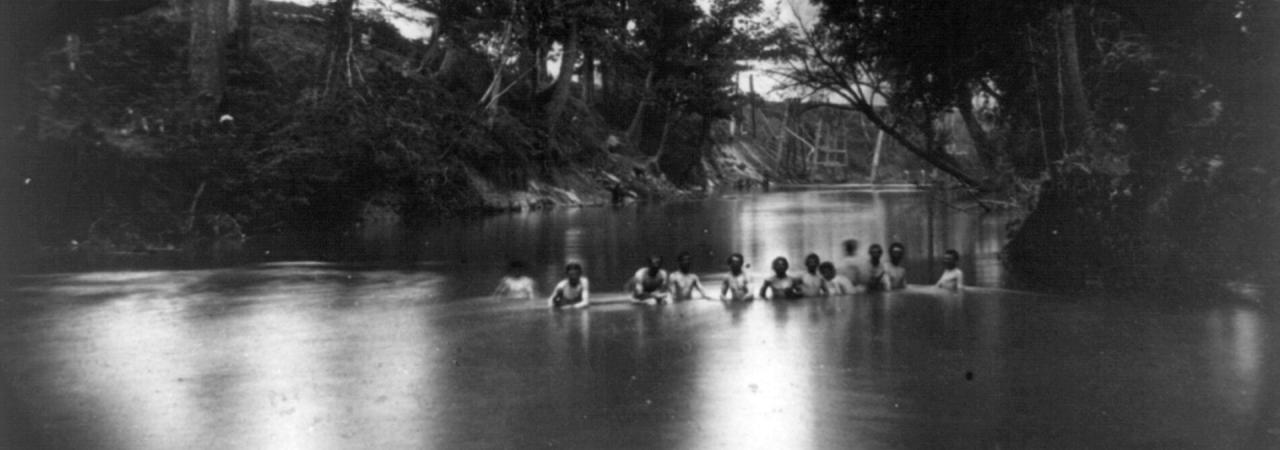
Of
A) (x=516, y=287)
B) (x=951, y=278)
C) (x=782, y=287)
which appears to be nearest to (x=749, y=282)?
(x=782, y=287)

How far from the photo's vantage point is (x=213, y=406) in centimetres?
595

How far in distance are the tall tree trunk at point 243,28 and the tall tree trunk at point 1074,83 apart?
50.6ft

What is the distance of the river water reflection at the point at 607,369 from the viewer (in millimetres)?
5461

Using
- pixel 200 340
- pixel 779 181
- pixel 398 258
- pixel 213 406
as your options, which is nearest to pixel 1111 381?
pixel 213 406

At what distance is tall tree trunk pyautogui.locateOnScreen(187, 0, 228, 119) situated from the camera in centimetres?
1972

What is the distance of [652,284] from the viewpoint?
33.9ft

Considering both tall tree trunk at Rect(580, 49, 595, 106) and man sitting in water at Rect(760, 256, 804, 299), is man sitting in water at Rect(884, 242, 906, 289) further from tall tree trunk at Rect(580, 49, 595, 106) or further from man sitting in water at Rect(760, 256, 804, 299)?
tall tree trunk at Rect(580, 49, 595, 106)

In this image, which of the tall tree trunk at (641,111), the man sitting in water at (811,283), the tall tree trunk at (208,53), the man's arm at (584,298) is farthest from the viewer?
the tall tree trunk at (641,111)

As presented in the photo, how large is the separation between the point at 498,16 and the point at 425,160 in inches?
172

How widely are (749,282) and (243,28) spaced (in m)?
15.0

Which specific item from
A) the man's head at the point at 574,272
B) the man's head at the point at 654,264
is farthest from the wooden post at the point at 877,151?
the man's head at the point at 574,272

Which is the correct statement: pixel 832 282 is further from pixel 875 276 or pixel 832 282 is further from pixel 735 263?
pixel 735 263

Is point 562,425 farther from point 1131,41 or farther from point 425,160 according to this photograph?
point 425,160

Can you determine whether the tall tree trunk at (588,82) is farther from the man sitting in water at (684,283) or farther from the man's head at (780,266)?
the man's head at (780,266)
